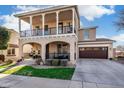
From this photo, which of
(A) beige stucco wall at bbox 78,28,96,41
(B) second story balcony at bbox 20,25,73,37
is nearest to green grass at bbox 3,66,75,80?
(B) second story balcony at bbox 20,25,73,37

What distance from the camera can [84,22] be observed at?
2392cm

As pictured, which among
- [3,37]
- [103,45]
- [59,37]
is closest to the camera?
[59,37]

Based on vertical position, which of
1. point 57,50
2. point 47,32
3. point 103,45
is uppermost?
point 47,32

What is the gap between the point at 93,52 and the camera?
66.8 feet

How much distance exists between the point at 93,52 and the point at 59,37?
934 centimetres

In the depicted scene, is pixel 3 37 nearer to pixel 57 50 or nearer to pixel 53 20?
pixel 53 20

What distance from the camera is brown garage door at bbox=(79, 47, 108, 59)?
1998cm

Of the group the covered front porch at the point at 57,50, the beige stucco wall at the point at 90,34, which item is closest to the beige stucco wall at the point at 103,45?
the beige stucco wall at the point at 90,34

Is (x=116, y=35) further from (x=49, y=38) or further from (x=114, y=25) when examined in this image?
(x=49, y=38)

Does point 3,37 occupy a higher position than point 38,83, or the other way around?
point 3,37

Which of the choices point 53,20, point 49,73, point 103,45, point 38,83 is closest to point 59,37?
point 53,20
